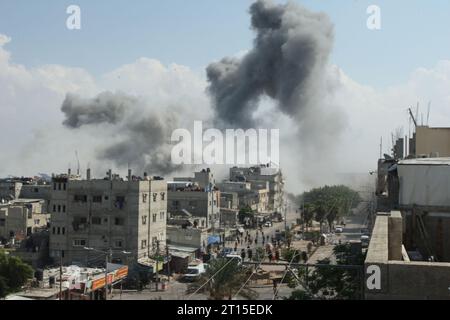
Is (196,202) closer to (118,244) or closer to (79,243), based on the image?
(118,244)

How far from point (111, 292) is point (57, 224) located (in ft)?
22.7

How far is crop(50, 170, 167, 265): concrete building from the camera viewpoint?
25.7 metres

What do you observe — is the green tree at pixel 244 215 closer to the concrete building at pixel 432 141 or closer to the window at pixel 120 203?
the window at pixel 120 203

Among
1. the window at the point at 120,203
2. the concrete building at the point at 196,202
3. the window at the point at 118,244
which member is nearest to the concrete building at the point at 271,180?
the concrete building at the point at 196,202

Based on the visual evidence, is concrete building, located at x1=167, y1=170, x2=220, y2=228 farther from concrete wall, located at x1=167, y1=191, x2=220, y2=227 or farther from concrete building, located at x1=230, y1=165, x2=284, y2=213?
concrete building, located at x1=230, y1=165, x2=284, y2=213

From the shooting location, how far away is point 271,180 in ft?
186

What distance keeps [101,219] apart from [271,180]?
32304mm

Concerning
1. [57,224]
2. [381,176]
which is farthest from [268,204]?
[381,176]

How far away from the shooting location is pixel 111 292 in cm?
2097

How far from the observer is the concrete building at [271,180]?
184 ft

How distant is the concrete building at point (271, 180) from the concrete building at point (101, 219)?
95.1 ft

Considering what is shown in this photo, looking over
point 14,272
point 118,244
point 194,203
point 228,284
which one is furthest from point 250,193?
point 228,284

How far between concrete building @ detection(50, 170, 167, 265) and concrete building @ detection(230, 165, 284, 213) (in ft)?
95.1

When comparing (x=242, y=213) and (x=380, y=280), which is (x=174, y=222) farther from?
(x=380, y=280)
